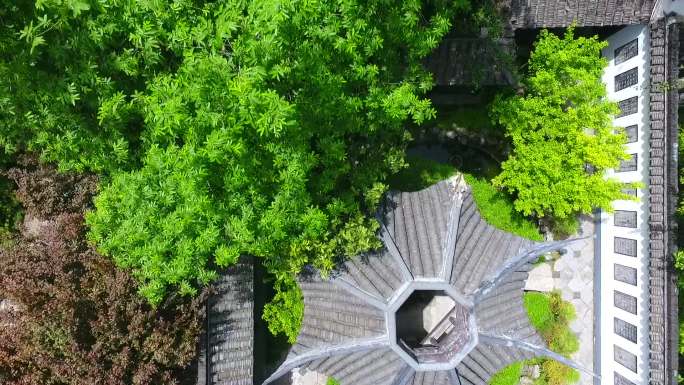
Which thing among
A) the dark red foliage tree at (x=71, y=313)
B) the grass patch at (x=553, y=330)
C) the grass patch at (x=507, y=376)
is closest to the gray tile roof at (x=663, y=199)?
the grass patch at (x=553, y=330)

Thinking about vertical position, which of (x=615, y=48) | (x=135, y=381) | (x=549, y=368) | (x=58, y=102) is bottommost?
(x=549, y=368)

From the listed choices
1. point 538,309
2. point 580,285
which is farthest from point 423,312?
point 580,285

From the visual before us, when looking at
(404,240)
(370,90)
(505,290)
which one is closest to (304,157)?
(370,90)

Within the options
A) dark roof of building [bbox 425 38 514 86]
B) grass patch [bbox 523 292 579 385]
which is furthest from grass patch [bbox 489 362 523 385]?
dark roof of building [bbox 425 38 514 86]

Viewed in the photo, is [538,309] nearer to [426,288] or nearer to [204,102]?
[426,288]

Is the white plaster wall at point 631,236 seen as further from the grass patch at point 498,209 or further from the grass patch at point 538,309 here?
the grass patch at point 498,209

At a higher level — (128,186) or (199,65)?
(199,65)

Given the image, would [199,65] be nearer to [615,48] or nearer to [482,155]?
[482,155]
